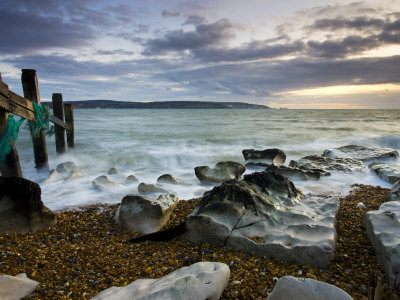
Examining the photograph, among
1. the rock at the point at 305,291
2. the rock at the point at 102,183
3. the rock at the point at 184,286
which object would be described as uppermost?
the rock at the point at 305,291

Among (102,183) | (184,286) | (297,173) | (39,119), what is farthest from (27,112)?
(297,173)

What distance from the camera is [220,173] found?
7633 mm

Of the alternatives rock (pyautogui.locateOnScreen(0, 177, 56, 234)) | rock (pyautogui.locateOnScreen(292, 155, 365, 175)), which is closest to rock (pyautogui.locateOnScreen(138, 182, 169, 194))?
rock (pyautogui.locateOnScreen(0, 177, 56, 234))

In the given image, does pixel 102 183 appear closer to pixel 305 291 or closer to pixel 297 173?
pixel 297 173

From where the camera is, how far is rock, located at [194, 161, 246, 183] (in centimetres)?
750

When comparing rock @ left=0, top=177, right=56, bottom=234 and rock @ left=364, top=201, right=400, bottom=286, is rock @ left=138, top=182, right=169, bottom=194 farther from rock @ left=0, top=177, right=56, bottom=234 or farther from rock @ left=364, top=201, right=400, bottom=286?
rock @ left=364, top=201, right=400, bottom=286

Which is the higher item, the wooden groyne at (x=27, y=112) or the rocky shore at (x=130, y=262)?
the wooden groyne at (x=27, y=112)

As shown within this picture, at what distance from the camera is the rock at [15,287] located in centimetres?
245

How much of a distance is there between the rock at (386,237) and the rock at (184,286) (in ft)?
5.14

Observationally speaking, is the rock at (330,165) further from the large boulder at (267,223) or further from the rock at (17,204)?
the rock at (17,204)

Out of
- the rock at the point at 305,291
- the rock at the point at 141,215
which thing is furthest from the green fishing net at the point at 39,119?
the rock at the point at 305,291

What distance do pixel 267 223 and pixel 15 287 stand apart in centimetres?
278

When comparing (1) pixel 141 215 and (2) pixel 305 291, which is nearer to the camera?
(2) pixel 305 291

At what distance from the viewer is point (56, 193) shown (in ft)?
21.5
